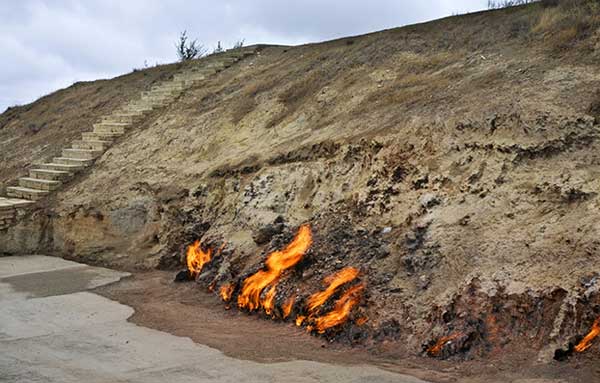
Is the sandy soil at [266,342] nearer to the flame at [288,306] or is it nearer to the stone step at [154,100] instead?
the flame at [288,306]

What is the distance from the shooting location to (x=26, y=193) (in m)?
15.0

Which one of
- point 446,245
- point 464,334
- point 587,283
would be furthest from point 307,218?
point 587,283

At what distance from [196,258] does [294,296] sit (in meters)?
3.15

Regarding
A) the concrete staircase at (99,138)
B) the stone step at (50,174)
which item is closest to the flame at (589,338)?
the concrete staircase at (99,138)

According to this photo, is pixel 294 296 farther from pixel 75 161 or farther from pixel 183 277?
pixel 75 161

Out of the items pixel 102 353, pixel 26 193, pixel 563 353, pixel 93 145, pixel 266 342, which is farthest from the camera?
pixel 93 145

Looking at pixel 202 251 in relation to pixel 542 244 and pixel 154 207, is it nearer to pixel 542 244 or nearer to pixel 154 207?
pixel 154 207

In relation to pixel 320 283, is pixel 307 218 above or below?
above

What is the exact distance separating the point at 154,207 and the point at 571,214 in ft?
27.1

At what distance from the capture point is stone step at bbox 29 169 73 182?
15367mm

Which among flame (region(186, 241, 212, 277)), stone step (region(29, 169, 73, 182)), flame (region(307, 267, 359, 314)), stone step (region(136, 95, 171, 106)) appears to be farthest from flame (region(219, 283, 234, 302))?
stone step (region(136, 95, 171, 106))

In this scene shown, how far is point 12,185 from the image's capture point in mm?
16266

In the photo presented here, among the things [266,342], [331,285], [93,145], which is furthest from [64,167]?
[266,342]

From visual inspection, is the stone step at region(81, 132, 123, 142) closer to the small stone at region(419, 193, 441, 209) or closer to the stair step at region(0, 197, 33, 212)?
the stair step at region(0, 197, 33, 212)
